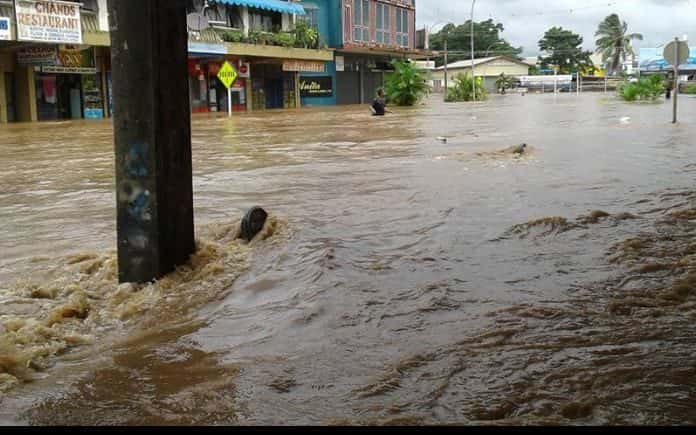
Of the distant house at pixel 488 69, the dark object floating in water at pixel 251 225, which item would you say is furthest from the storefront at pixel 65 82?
the distant house at pixel 488 69

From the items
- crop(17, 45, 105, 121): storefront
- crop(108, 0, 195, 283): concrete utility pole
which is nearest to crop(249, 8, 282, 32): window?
crop(17, 45, 105, 121): storefront

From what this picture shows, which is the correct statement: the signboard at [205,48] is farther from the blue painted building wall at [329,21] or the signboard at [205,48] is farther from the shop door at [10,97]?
the blue painted building wall at [329,21]

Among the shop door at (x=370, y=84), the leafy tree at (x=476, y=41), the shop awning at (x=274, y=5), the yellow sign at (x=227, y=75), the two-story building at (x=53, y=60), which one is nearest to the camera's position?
the two-story building at (x=53, y=60)

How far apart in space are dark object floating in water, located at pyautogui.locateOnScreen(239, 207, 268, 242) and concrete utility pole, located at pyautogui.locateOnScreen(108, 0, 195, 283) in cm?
125

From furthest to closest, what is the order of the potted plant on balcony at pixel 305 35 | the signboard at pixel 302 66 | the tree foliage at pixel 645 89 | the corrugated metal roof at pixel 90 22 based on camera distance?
the tree foliage at pixel 645 89 → the signboard at pixel 302 66 → the potted plant on balcony at pixel 305 35 → the corrugated metal roof at pixel 90 22

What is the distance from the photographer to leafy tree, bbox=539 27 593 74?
107 meters

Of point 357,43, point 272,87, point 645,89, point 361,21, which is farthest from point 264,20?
point 645,89

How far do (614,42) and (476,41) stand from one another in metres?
19.1

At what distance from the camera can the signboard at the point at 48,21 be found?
2350cm

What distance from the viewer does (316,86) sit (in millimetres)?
47125

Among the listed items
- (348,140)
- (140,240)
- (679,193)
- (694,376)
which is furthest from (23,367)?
(348,140)

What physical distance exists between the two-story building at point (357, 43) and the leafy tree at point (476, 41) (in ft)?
158

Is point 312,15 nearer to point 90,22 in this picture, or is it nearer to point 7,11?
point 90,22

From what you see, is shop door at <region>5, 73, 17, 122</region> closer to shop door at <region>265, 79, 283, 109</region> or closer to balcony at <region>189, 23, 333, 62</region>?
balcony at <region>189, 23, 333, 62</region>
